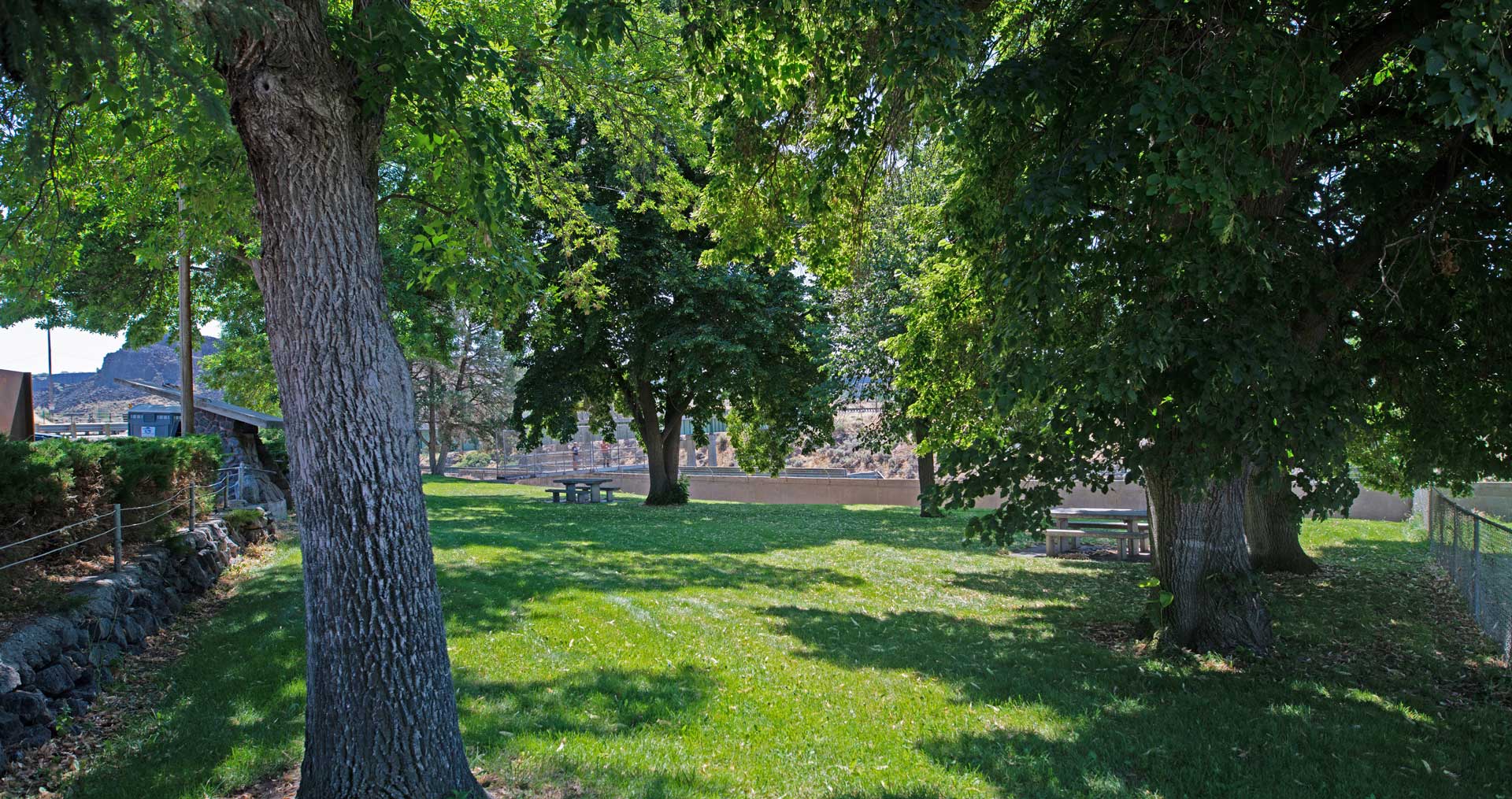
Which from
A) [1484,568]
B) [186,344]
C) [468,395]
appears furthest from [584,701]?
[468,395]

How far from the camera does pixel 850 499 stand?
3138 centimetres

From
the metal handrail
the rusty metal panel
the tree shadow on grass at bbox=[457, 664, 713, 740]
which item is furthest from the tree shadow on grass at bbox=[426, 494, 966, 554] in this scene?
the tree shadow on grass at bbox=[457, 664, 713, 740]

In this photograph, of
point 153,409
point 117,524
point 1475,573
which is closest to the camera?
point 117,524

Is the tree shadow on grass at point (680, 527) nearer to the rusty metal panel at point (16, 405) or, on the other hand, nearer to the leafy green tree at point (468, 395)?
the rusty metal panel at point (16, 405)

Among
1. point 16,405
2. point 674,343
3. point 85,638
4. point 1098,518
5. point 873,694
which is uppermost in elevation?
point 674,343

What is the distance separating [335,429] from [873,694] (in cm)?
435

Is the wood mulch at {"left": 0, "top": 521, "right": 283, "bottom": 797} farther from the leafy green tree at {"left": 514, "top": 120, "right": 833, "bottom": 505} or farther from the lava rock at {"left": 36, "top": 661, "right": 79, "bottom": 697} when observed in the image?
the leafy green tree at {"left": 514, "top": 120, "right": 833, "bottom": 505}

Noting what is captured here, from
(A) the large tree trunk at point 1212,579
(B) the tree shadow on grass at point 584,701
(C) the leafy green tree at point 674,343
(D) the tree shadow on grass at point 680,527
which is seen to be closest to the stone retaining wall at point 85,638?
(B) the tree shadow on grass at point 584,701

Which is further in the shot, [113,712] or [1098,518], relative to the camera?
[1098,518]

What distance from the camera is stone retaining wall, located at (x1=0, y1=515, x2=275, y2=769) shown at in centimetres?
564

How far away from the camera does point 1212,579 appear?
8.12 metres

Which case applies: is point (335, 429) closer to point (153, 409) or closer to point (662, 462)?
point (662, 462)

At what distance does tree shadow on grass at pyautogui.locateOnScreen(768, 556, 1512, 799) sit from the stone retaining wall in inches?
204

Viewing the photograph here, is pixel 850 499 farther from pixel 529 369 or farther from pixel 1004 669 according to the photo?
pixel 1004 669
